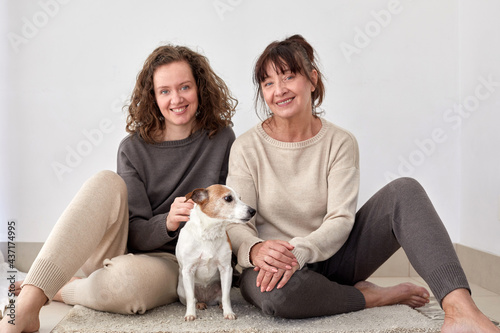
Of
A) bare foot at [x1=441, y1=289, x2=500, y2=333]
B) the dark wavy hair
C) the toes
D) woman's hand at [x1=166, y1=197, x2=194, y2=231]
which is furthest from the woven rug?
the dark wavy hair

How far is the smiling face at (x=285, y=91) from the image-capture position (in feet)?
5.43

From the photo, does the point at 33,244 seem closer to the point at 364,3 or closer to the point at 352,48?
Answer: the point at 352,48

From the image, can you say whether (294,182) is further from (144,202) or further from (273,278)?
(144,202)

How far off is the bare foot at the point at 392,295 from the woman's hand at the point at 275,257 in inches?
13.9

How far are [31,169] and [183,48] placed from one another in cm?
111

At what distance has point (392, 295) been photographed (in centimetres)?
169

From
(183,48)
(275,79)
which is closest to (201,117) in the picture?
(183,48)

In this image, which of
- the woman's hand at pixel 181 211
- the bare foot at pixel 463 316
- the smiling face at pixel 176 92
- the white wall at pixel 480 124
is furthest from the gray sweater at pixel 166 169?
the white wall at pixel 480 124

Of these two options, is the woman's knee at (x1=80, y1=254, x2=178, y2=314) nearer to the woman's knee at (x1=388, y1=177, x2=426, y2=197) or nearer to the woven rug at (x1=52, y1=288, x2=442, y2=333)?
the woven rug at (x1=52, y1=288, x2=442, y2=333)

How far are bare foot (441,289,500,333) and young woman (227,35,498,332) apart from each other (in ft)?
0.44

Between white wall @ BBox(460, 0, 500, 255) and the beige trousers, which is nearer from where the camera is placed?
the beige trousers

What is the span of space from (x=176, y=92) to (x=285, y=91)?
407mm

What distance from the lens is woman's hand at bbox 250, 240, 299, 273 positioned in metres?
1.43

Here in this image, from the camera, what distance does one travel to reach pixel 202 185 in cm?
186
